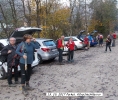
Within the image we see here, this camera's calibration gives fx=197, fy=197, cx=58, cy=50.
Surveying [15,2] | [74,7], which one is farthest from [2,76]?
[74,7]

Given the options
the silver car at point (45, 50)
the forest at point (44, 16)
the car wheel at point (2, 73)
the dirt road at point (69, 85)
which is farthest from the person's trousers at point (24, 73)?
the forest at point (44, 16)

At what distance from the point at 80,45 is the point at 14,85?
1294 cm

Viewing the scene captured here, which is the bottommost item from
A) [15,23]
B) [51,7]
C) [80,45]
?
[80,45]

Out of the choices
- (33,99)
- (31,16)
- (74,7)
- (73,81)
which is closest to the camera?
(33,99)

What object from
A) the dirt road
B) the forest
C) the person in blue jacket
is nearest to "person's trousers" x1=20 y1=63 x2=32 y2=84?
→ the person in blue jacket

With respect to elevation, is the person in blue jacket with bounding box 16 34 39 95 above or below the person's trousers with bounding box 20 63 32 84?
above

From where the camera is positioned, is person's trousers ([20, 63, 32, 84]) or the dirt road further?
person's trousers ([20, 63, 32, 84])

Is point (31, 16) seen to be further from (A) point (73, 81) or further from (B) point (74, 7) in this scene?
(A) point (73, 81)

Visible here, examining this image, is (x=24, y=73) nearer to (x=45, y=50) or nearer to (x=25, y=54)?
(x=25, y=54)

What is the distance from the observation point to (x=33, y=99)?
559cm

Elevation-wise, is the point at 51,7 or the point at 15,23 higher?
the point at 51,7

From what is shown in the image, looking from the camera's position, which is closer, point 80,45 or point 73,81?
point 73,81

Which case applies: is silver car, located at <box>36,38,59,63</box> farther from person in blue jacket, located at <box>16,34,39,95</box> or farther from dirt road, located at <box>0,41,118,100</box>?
person in blue jacket, located at <box>16,34,39,95</box>

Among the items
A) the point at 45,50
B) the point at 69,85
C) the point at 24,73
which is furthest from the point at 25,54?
the point at 45,50
